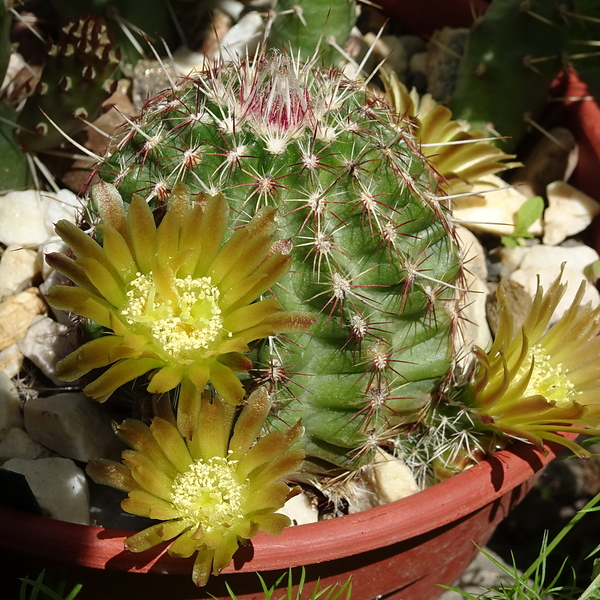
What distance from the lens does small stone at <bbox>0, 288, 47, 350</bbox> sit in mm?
1530

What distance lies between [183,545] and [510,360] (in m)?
0.66

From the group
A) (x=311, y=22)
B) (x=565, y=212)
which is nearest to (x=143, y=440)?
(x=311, y=22)

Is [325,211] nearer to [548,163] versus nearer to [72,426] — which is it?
[72,426]

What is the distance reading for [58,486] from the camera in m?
1.27

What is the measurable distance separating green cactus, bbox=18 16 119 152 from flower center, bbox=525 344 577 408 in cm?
107

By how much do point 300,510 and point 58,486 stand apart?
1.43 ft

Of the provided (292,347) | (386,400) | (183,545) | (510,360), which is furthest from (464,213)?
(183,545)

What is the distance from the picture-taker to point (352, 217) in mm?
1096

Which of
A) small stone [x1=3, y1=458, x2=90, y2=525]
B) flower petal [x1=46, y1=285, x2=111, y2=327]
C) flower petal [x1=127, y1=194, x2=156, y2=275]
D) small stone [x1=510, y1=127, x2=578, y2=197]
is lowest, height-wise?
small stone [x1=3, y1=458, x2=90, y2=525]

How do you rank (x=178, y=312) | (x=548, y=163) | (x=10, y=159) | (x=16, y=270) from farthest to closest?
(x=548, y=163) → (x=10, y=159) → (x=16, y=270) → (x=178, y=312)

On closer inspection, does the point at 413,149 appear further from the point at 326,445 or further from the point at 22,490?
the point at 22,490

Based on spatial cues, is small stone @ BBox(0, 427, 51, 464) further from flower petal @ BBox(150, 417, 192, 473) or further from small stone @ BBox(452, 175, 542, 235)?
small stone @ BBox(452, 175, 542, 235)

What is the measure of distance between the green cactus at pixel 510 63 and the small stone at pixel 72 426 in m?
1.22

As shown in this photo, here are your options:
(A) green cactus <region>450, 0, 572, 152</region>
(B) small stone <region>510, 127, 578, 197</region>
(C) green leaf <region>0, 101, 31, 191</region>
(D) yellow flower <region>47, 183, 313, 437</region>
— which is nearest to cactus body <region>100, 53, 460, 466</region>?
(D) yellow flower <region>47, 183, 313, 437</region>
